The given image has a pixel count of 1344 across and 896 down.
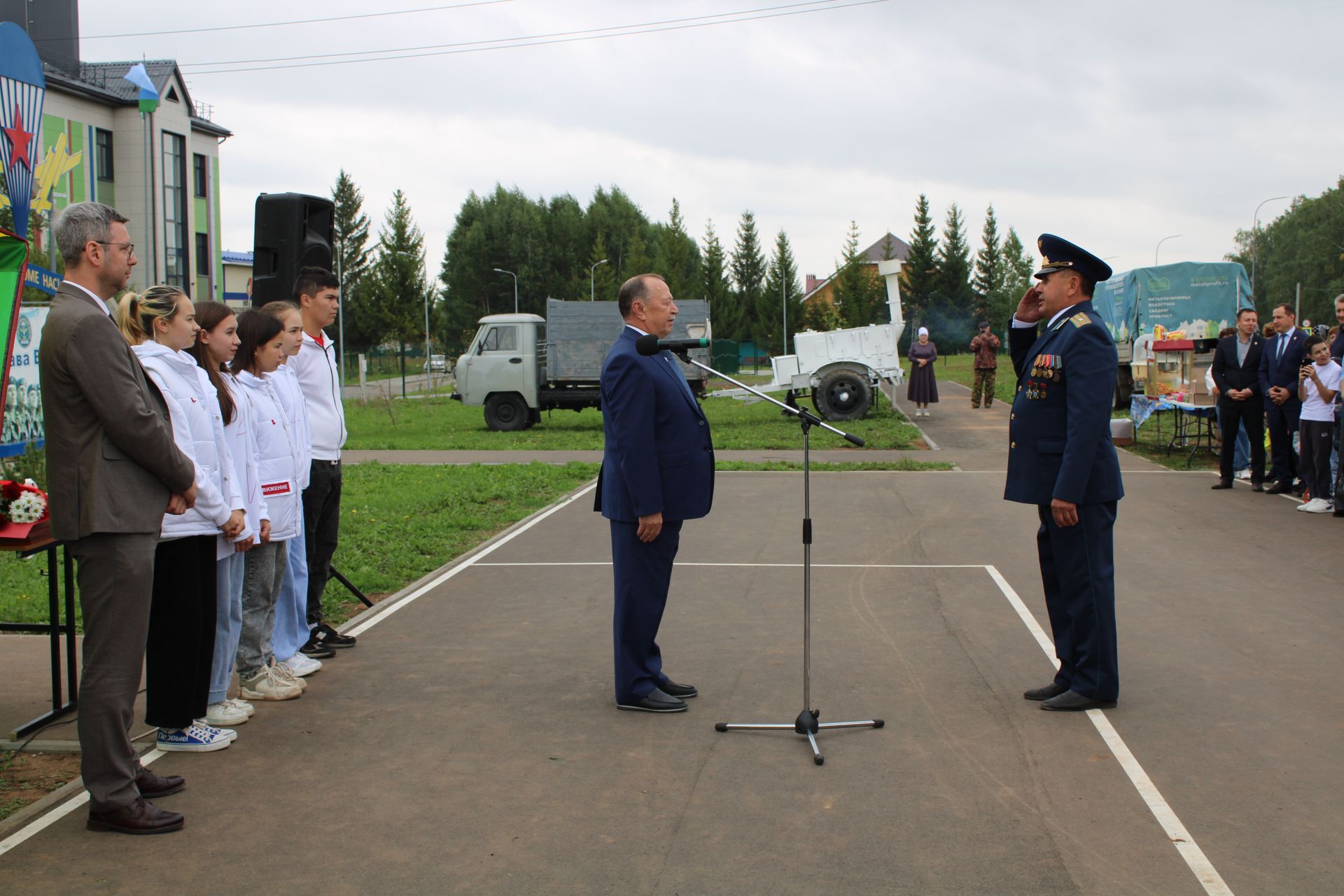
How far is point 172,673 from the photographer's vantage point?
178 inches

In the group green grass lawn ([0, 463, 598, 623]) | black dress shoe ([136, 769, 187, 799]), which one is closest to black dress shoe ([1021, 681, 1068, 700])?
black dress shoe ([136, 769, 187, 799])

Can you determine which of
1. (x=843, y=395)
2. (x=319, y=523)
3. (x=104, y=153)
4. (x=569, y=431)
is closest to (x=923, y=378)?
(x=843, y=395)

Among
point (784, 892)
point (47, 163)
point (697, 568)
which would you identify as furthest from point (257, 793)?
point (697, 568)

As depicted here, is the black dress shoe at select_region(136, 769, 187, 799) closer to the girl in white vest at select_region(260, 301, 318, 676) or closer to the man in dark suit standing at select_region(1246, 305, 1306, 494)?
the girl in white vest at select_region(260, 301, 318, 676)

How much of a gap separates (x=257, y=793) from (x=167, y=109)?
5044cm

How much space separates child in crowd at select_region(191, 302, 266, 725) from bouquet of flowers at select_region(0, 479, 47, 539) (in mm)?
807

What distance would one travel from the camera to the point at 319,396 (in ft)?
20.3

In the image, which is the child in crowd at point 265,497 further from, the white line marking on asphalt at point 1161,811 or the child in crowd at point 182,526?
the white line marking on asphalt at point 1161,811

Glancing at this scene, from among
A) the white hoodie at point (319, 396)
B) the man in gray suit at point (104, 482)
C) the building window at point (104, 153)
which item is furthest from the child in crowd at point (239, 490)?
the building window at point (104, 153)

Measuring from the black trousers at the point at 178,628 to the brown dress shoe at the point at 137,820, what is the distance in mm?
628

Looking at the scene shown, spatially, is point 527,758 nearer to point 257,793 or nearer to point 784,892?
point 257,793

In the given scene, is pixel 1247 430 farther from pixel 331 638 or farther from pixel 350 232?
pixel 350 232

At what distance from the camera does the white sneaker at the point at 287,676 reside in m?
5.50

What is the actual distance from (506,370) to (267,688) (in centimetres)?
1842
